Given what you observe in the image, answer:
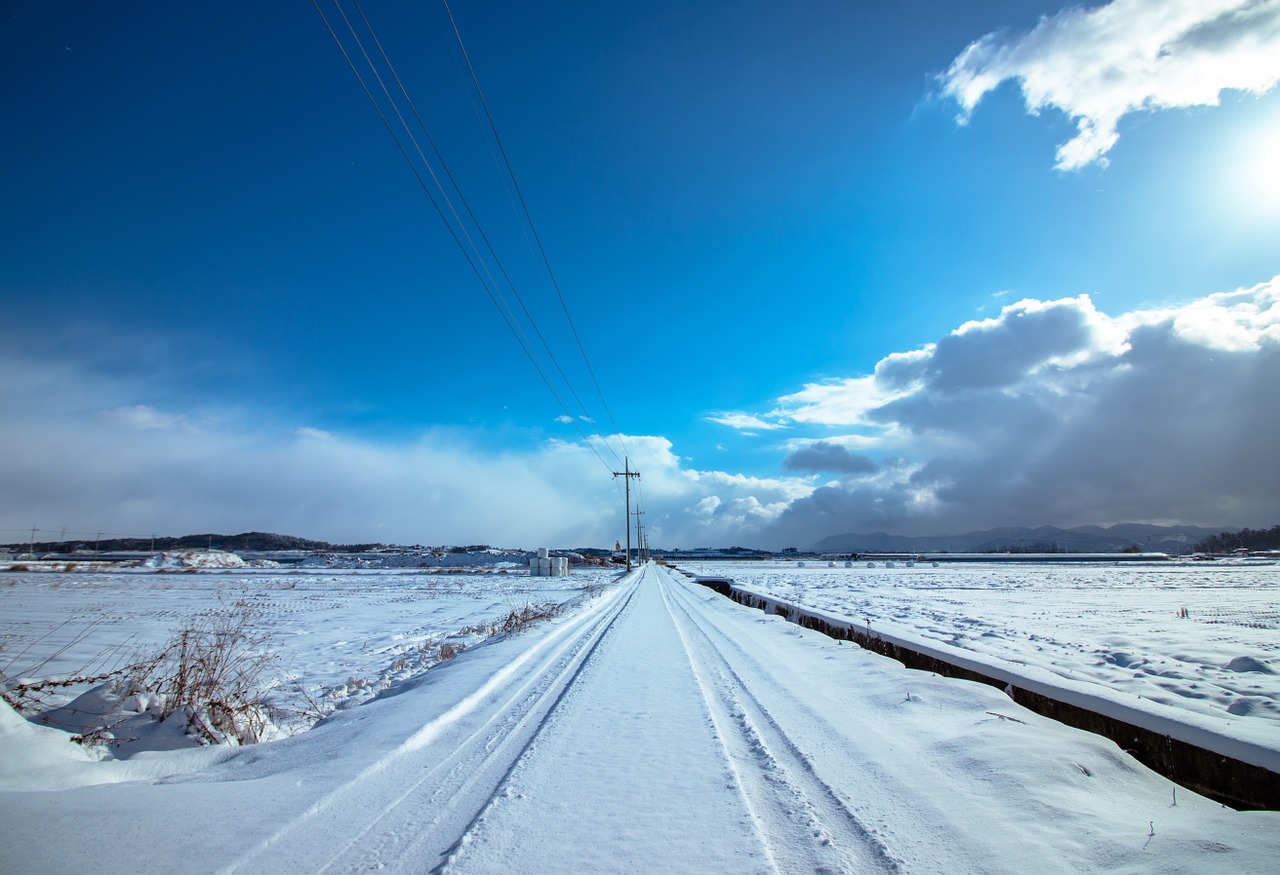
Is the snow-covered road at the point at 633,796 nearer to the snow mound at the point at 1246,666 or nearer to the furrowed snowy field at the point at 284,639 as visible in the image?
the furrowed snowy field at the point at 284,639

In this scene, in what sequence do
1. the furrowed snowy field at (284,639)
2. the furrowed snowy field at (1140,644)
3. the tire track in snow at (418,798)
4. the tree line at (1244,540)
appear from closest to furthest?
the tire track in snow at (418,798) < the furrowed snowy field at (1140,644) < the furrowed snowy field at (284,639) < the tree line at (1244,540)

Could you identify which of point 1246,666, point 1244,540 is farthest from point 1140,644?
point 1244,540

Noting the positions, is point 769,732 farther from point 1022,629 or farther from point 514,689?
point 1022,629

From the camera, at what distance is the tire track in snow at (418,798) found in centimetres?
298

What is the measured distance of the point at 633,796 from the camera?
391 centimetres

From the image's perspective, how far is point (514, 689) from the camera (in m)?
7.13

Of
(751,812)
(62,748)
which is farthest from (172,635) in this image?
(751,812)

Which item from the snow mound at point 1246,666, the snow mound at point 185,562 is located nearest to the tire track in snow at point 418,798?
the snow mound at point 1246,666

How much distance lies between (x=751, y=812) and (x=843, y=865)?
75 centimetres

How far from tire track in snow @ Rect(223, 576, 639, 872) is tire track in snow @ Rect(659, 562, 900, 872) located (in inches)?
68.9

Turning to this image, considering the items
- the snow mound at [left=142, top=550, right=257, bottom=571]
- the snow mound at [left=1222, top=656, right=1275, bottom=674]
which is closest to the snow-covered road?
the snow mound at [left=1222, top=656, right=1275, bottom=674]

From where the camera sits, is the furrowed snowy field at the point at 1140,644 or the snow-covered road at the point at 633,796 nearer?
the snow-covered road at the point at 633,796

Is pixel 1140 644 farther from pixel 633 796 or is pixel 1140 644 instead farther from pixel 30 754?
pixel 30 754

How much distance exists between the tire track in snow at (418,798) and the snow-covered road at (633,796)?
0.7 inches
